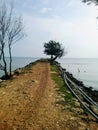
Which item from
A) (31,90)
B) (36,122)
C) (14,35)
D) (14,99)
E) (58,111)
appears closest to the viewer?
(36,122)

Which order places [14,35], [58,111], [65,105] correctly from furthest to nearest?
[14,35] → [65,105] → [58,111]

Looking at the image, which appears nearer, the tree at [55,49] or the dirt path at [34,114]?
the dirt path at [34,114]

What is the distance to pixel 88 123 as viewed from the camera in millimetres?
11430

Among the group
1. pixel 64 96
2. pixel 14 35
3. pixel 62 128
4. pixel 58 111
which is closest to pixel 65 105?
pixel 58 111

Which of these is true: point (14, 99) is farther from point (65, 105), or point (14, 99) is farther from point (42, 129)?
point (42, 129)

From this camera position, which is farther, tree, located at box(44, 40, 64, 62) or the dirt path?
tree, located at box(44, 40, 64, 62)

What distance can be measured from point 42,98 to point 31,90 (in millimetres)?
3035

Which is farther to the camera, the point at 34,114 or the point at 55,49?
the point at 55,49

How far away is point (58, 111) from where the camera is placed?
13.2m

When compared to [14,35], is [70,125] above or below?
below

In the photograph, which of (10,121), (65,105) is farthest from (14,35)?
(10,121)

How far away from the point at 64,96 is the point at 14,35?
1488 centimetres

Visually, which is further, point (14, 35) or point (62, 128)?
point (14, 35)

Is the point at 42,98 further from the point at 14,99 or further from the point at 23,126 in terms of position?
the point at 23,126
